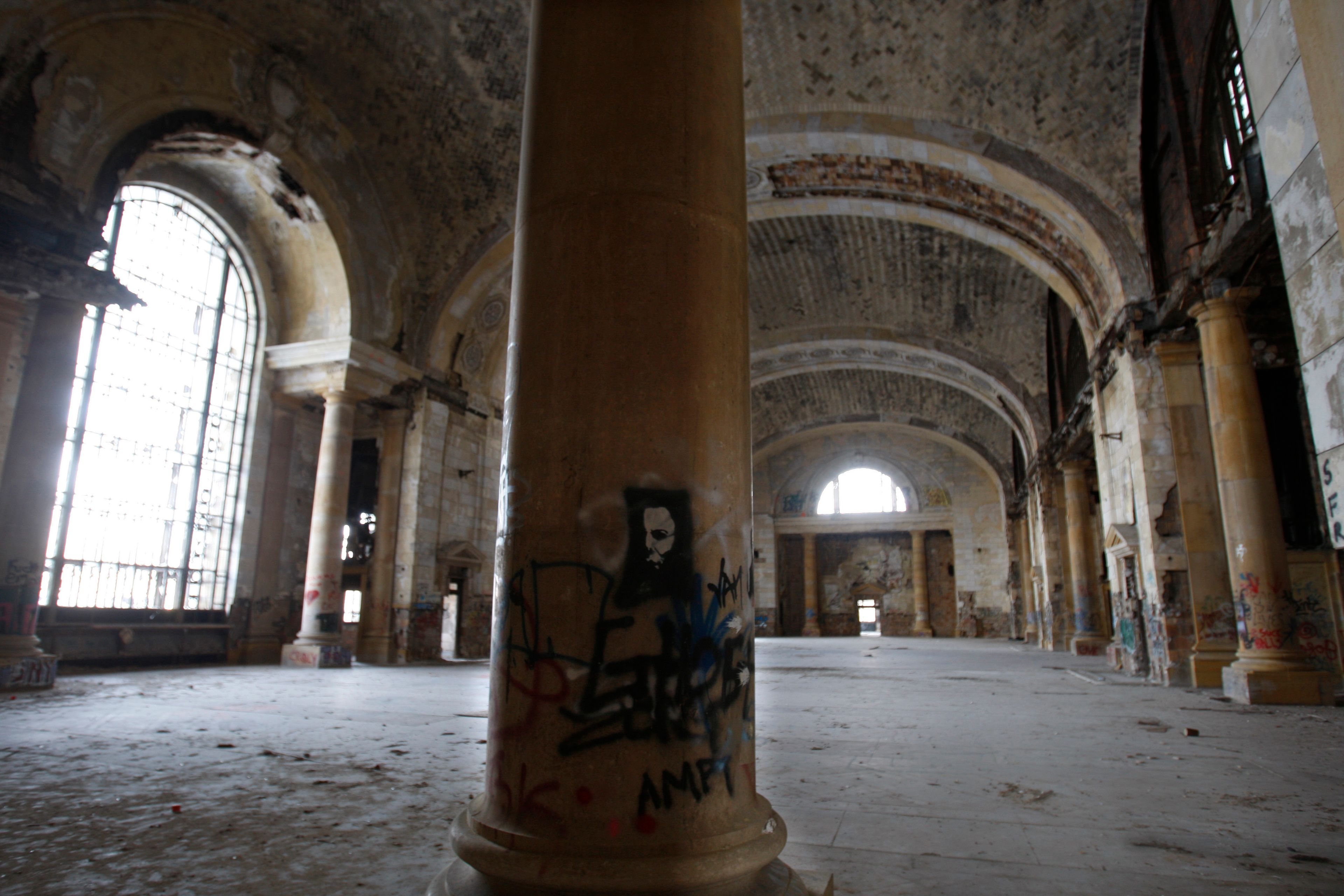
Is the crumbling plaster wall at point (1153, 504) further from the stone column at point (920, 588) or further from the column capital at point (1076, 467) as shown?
the stone column at point (920, 588)

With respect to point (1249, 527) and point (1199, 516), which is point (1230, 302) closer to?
point (1249, 527)

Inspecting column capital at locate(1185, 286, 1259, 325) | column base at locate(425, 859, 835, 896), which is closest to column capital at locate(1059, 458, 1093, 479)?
column capital at locate(1185, 286, 1259, 325)

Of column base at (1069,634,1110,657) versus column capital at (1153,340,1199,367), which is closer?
column capital at (1153,340,1199,367)

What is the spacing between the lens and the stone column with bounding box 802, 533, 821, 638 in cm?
2883

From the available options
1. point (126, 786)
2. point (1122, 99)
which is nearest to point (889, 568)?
point (1122, 99)

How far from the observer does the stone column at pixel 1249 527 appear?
7.37m

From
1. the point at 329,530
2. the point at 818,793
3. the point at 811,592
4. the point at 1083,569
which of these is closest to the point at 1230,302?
the point at 818,793

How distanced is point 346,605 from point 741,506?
20.3 metres

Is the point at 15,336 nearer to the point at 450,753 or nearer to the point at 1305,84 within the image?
the point at 450,753

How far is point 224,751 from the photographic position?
4.46 m

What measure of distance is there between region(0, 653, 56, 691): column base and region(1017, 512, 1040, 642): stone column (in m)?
20.4

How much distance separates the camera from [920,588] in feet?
93.3

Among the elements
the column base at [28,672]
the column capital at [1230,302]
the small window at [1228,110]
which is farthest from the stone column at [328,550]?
the small window at [1228,110]

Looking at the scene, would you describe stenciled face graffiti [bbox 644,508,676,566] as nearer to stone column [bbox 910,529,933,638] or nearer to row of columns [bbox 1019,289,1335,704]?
row of columns [bbox 1019,289,1335,704]
